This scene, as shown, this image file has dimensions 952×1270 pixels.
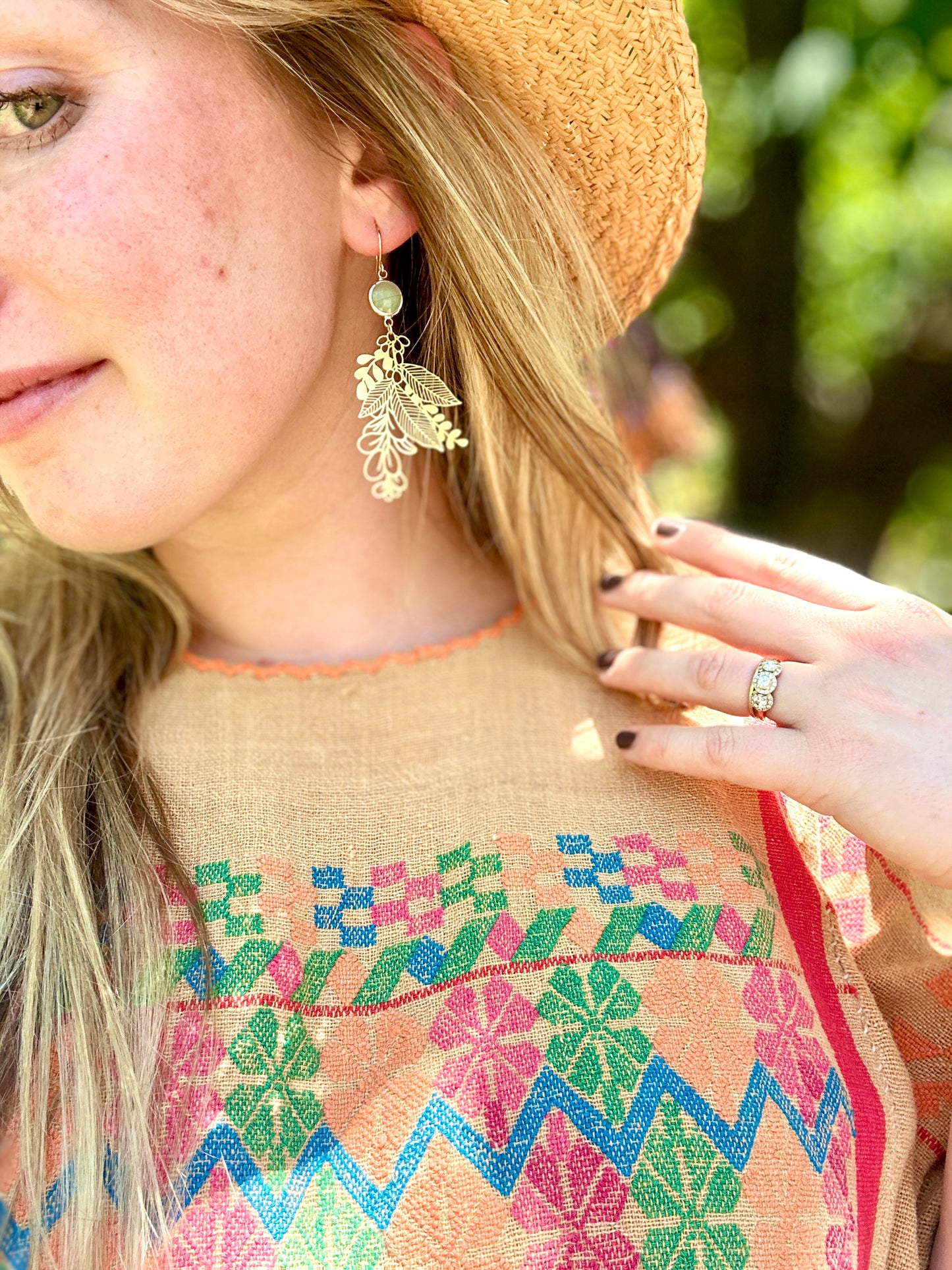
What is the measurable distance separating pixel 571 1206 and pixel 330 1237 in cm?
27

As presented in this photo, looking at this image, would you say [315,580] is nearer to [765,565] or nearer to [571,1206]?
[765,565]

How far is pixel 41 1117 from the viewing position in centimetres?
133

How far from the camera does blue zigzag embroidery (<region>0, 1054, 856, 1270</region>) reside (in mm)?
1301

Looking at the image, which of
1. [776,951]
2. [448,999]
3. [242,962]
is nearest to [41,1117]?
[242,962]

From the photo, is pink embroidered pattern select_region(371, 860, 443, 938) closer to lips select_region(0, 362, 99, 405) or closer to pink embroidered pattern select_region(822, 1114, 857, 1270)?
pink embroidered pattern select_region(822, 1114, 857, 1270)

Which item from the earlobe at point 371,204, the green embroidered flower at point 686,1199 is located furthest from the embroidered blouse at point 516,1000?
the earlobe at point 371,204

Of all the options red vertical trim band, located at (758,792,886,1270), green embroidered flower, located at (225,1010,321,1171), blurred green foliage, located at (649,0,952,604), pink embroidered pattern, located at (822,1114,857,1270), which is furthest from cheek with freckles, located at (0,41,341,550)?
blurred green foliage, located at (649,0,952,604)

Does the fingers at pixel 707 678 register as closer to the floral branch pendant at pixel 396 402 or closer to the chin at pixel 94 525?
the floral branch pendant at pixel 396 402

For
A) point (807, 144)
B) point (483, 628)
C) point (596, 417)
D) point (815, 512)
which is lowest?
point (815, 512)

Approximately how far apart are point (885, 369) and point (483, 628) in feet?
9.12

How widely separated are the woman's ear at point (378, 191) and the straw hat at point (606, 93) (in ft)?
0.14

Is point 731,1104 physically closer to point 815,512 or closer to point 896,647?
point 896,647

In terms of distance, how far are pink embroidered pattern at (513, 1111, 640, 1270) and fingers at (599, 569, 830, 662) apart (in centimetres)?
69

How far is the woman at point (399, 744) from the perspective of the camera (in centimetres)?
134
